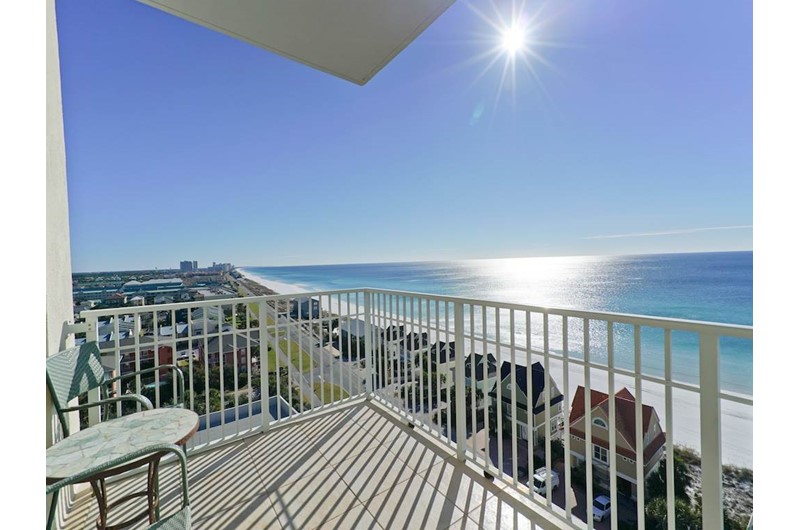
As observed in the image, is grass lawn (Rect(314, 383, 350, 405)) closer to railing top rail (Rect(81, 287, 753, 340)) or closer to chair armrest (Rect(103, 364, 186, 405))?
railing top rail (Rect(81, 287, 753, 340))

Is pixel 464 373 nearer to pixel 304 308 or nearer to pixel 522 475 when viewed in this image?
pixel 522 475

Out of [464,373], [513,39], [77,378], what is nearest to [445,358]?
[464,373]

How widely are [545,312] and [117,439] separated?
7.23 ft

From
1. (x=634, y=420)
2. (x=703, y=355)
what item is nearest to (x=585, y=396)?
(x=634, y=420)

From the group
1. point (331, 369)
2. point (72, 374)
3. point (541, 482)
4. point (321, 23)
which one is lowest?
point (541, 482)

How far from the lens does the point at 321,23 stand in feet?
5.77

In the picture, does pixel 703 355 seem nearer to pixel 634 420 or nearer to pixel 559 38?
pixel 634 420

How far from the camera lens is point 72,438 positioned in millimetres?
1504

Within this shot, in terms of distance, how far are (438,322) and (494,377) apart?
0.59 meters

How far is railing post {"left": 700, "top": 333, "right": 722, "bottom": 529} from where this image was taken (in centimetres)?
123

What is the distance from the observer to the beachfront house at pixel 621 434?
154 centimetres

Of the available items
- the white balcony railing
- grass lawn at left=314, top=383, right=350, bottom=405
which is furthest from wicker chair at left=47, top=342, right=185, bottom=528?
grass lawn at left=314, top=383, right=350, bottom=405

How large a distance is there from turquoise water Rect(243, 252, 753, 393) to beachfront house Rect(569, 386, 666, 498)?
9.77m
